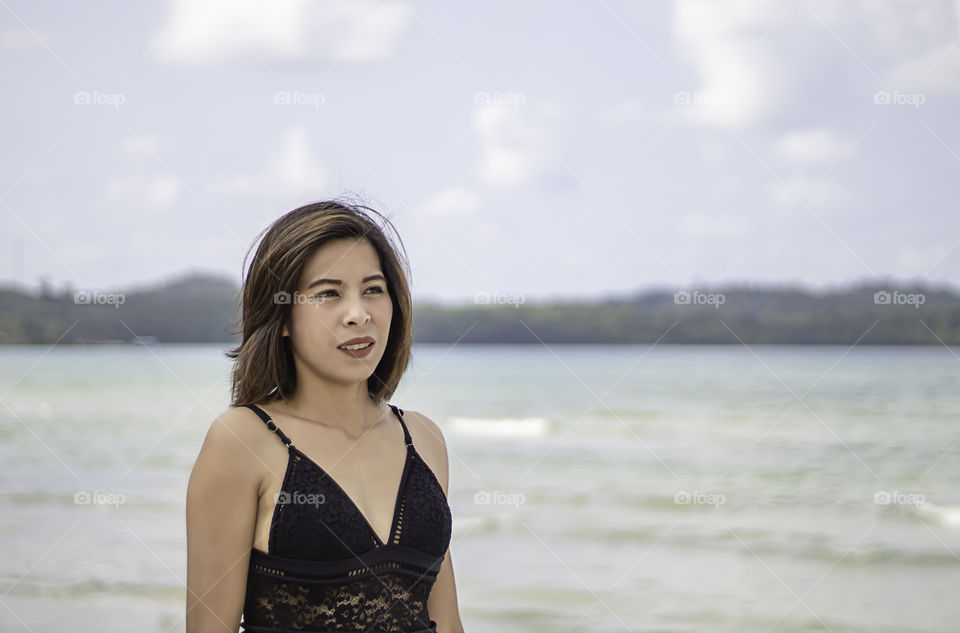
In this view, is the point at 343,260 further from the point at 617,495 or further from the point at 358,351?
the point at 617,495

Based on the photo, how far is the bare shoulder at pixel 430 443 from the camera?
208 cm

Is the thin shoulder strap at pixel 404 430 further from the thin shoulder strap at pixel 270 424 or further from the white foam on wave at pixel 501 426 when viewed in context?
the white foam on wave at pixel 501 426

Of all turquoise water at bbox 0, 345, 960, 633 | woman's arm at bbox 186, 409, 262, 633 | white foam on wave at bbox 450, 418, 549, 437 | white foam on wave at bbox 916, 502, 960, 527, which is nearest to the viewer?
woman's arm at bbox 186, 409, 262, 633

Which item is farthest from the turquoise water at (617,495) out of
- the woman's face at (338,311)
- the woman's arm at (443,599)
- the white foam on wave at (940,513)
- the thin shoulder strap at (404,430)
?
the woman's face at (338,311)

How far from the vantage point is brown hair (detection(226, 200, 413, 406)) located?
184cm

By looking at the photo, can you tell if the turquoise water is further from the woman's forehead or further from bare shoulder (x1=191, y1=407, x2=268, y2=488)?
the woman's forehead

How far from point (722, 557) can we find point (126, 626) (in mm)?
5645

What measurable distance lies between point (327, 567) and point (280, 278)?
554 millimetres

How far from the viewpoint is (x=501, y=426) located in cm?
1820

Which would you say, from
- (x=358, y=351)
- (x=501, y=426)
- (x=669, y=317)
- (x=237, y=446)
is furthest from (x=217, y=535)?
(x=669, y=317)

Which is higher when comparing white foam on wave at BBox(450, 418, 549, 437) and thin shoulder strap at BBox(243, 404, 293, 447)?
white foam on wave at BBox(450, 418, 549, 437)

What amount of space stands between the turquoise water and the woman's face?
529cm

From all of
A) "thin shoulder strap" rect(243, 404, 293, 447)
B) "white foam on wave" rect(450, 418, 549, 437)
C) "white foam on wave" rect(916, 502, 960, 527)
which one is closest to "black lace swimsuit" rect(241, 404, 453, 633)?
"thin shoulder strap" rect(243, 404, 293, 447)

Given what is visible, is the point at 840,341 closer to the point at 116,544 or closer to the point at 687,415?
the point at 687,415
